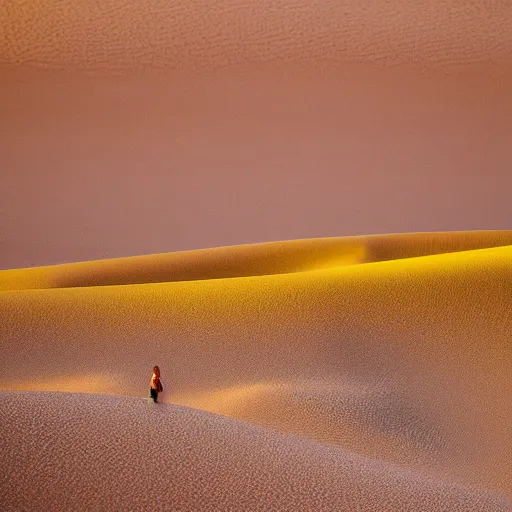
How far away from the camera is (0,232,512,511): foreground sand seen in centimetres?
114

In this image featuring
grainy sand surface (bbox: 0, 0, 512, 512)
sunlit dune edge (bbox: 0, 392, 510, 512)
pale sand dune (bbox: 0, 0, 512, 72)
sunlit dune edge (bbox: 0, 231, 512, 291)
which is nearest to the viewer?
sunlit dune edge (bbox: 0, 392, 510, 512)

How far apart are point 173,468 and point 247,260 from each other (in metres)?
2.81

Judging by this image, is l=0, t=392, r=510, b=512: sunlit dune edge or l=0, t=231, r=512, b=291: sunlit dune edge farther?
l=0, t=231, r=512, b=291: sunlit dune edge

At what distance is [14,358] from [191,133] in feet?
15.8

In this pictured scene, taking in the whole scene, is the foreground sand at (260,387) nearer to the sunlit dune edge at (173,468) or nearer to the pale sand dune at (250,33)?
the sunlit dune edge at (173,468)

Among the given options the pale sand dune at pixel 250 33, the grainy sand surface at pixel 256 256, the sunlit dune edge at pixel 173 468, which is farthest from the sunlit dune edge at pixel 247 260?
the pale sand dune at pixel 250 33

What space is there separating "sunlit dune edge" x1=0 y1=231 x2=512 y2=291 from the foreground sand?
21 mm

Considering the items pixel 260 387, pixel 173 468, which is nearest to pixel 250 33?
pixel 260 387

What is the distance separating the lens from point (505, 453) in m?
2.08

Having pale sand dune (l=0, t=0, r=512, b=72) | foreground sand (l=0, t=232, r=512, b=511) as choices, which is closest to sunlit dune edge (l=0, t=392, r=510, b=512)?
foreground sand (l=0, t=232, r=512, b=511)

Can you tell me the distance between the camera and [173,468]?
1151 mm

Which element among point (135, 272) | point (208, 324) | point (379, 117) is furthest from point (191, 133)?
point (208, 324)

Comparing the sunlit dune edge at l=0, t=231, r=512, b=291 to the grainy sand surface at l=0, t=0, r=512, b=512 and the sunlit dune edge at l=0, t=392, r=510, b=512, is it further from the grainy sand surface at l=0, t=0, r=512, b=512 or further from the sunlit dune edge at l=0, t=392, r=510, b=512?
the sunlit dune edge at l=0, t=392, r=510, b=512

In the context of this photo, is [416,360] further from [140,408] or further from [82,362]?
[140,408]
